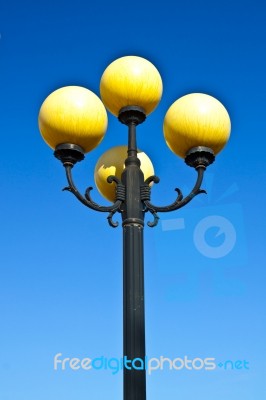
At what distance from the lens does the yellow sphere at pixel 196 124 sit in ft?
16.4

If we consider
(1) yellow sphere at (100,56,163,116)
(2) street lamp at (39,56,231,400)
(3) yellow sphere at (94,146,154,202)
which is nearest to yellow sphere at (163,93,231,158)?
(2) street lamp at (39,56,231,400)

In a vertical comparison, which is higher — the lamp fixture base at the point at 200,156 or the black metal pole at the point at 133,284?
the lamp fixture base at the point at 200,156

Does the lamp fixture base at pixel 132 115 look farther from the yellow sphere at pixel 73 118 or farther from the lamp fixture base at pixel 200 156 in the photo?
the lamp fixture base at pixel 200 156

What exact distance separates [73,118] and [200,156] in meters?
1.07

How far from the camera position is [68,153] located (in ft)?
16.2

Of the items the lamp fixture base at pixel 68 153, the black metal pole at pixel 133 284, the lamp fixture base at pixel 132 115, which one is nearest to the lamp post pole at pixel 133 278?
the black metal pole at pixel 133 284

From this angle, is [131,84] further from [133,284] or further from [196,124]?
[133,284]

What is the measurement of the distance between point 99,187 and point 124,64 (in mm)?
1112

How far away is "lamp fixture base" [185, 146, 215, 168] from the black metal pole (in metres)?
0.50

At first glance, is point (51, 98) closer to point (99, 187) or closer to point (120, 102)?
point (120, 102)

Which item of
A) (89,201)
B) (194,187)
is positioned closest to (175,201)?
(194,187)

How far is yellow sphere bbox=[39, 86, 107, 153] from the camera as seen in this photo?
16.0ft

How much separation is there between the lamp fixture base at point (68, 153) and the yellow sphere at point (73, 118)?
35 mm

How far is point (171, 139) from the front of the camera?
16.8 feet
